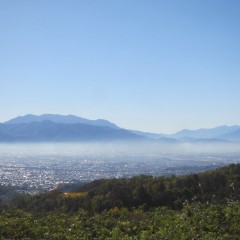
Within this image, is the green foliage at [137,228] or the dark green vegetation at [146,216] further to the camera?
the dark green vegetation at [146,216]

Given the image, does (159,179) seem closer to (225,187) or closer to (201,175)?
(201,175)

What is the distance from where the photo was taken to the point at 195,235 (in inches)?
632

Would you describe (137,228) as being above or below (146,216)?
above

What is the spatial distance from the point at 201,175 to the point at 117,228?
94.5 feet

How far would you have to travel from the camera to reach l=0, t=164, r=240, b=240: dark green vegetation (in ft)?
54.5

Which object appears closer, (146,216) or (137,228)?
(137,228)

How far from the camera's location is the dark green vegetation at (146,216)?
16609 millimetres

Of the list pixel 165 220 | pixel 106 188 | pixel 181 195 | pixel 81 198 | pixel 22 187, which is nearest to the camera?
pixel 165 220

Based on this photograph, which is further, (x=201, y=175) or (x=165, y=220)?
(x=201, y=175)

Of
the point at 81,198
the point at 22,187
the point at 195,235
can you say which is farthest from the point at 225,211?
the point at 22,187

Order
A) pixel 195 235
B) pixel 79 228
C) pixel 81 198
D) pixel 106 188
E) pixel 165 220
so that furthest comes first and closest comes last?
pixel 106 188 → pixel 81 198 → pixel 165 220 → pixel 79 228 → pixel 195 235

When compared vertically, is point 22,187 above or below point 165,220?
below

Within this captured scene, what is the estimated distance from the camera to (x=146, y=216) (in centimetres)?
2366

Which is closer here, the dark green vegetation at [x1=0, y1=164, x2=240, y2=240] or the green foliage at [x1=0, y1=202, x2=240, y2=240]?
the green foliage at [x1=0, y1=202, x2=240, y2=240]
